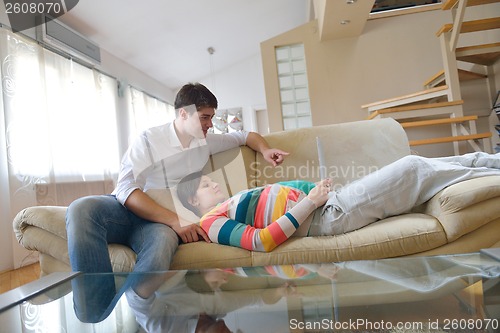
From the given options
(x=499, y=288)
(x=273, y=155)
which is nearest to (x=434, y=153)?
(x=273, y=155)

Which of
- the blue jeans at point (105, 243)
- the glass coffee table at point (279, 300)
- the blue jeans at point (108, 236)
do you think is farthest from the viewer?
the blue jeans at point (108, 236)

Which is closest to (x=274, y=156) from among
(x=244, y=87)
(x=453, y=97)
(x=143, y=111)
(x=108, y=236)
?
(x=108, y=236)

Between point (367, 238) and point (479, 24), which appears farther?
point (479, 24)

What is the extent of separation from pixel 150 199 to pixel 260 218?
44cm

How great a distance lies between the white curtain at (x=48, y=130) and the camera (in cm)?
286

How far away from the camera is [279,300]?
0.74m

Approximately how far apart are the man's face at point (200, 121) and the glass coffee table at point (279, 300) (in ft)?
2.65

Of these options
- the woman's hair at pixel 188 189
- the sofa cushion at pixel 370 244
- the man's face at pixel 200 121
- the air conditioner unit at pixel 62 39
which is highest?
the air conditioner unit at pixel 62 39

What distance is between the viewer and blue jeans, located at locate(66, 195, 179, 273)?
1158 millimetres

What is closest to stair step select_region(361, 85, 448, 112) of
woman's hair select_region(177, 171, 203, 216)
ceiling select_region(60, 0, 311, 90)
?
ceiling select_region(60, 0, 311, 90)

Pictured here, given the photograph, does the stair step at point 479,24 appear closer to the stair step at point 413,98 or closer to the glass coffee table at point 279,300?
the stair step at point 413,98

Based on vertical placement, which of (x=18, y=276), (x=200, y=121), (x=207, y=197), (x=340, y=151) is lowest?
(x=18, y=276)

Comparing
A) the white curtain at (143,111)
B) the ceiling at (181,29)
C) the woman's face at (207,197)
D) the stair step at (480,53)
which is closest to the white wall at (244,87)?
the ceiling at (181,29)

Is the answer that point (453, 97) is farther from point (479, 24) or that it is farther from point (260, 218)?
point (260, 218)
